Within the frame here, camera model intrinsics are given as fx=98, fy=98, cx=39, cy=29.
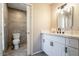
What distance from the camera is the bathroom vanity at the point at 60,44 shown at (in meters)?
1.38

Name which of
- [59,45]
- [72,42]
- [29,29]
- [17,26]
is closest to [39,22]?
[29,29]

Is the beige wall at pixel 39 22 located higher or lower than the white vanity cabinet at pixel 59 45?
higher

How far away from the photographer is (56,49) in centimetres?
163

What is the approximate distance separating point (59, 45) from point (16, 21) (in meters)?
0.89

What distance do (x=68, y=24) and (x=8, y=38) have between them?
3.80ft

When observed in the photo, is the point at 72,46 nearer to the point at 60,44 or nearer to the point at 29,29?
the point at 60,44

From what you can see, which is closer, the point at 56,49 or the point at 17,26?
the point at 56,49

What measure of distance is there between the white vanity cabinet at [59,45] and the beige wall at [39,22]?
11 centimetres

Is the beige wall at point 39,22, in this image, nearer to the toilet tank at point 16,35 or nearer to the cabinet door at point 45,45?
the cabinet door at point 45,45

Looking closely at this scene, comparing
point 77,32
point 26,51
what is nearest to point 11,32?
point 26,51

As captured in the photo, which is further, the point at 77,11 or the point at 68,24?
the point at 68,24

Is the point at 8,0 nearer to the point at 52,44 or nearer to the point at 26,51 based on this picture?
the point at 26,51

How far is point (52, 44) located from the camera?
1.71 m

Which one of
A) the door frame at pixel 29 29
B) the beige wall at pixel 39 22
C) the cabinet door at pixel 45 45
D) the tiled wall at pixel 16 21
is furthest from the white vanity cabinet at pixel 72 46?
the tiled wall at pixel 16 21
